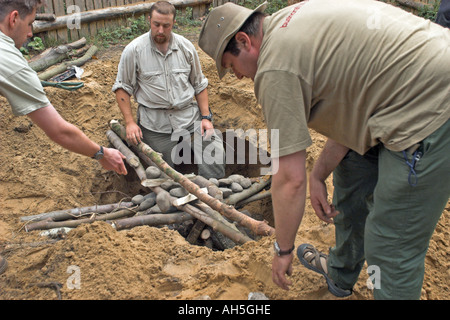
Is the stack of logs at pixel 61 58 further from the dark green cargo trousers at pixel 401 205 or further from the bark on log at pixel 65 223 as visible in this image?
the dark green cargo trousers at pixel 401 205

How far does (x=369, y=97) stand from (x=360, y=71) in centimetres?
13

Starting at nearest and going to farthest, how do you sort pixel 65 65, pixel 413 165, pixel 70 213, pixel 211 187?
pixel 413 165
pixel 70 213
pixel 211 187
pixel 65 65

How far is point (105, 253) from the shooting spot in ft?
9.35

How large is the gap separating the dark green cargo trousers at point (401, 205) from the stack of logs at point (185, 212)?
51.6 inches

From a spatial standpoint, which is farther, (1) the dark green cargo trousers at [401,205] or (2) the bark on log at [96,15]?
(2) the bark on log at [96,15]

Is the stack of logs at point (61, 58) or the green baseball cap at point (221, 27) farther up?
the green baseball cap at point (221, 27)

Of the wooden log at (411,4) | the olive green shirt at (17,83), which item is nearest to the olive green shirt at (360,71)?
the olive green shirt at (17,83)

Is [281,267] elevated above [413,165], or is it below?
below

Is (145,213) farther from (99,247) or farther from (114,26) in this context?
(114,26)

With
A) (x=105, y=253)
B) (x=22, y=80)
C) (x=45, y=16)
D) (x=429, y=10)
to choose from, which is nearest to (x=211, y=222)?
(x=105, y=253)

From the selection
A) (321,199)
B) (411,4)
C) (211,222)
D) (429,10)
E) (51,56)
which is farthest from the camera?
(411,4)

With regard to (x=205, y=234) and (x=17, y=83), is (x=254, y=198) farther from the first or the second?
(x=17, y=83)

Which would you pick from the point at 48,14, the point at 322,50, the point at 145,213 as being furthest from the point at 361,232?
the point at 48,14

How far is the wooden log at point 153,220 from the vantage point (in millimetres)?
3650
